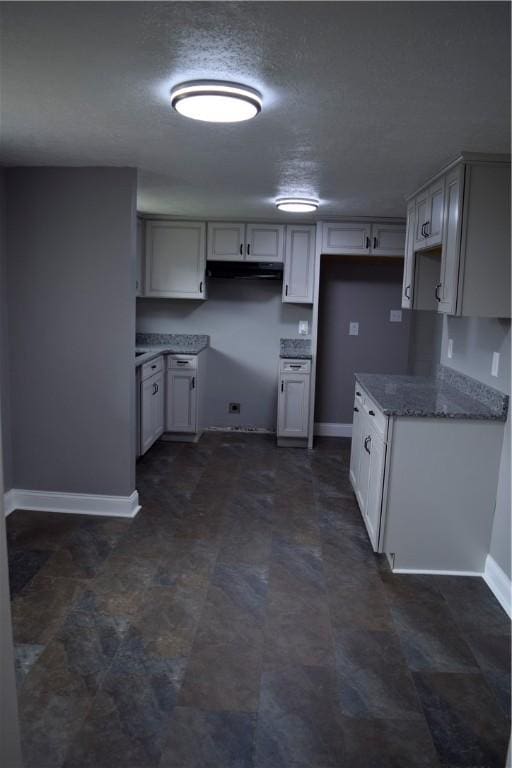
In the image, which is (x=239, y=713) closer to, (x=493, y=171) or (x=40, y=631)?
(x=40, y=631)

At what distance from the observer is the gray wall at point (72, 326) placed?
353 centimetres

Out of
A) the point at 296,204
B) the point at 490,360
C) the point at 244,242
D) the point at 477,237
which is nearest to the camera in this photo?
the point at 477,237

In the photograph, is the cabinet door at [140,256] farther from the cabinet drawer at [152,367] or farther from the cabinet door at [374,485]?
the cabinet door at [374,485]

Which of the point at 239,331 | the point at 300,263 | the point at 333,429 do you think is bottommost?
the point at 333,429

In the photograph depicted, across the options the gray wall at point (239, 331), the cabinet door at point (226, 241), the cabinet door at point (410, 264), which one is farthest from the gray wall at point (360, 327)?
the cabinet door at point (410, 264)

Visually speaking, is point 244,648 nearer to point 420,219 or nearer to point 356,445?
point 356,445

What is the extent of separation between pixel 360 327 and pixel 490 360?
9.08 feet

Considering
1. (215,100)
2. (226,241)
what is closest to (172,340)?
(226,241)

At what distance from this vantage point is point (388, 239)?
5.30m

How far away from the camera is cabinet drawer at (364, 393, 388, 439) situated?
308 centimetres

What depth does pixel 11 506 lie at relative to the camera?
3781mm

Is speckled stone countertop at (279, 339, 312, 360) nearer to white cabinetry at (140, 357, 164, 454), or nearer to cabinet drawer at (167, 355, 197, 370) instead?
cabinet drawer at (167, 355, 197, 370)

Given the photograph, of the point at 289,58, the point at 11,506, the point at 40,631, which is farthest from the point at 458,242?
the point at 11,506

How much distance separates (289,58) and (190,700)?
2167mm
